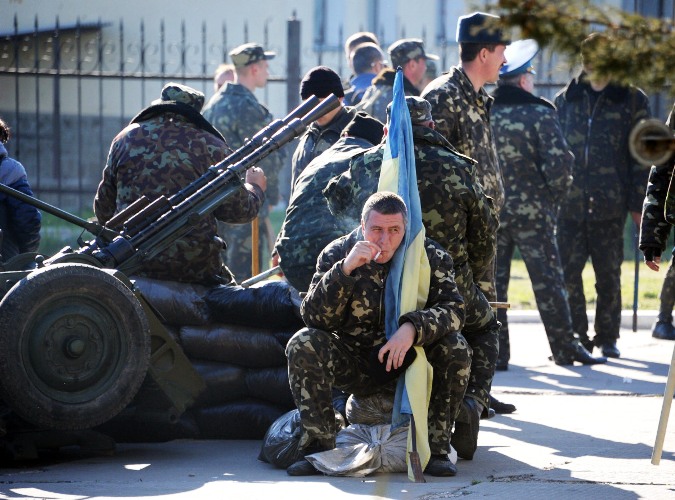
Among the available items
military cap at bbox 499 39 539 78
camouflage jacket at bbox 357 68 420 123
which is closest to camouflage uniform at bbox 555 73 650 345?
military cap at bbox 499 39 539 78

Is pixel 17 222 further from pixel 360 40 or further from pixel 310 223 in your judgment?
pixel 360 40

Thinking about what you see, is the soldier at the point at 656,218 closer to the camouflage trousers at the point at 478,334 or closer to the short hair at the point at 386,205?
the camouflage trousers at the point at 478,334

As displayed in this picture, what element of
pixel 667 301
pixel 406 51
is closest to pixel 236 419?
pixel 406 51

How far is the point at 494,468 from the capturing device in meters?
6.75

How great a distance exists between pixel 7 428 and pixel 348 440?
5.26ft

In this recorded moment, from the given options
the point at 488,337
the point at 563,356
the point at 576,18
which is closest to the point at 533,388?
the point at 563,356

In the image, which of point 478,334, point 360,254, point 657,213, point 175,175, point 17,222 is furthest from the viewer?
point 17,222

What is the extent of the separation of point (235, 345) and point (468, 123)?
1.85 metres

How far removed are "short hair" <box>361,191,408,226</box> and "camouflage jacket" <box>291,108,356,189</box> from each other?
259 centimetres

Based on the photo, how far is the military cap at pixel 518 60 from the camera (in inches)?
406

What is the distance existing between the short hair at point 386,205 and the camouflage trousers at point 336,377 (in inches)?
23.5

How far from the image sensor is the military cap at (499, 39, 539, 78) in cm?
1030

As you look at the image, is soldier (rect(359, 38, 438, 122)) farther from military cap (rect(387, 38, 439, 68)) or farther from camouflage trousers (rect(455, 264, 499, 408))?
camouflage trousers (rect(455, 264, 499, 408))

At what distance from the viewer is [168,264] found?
809 centimetres
